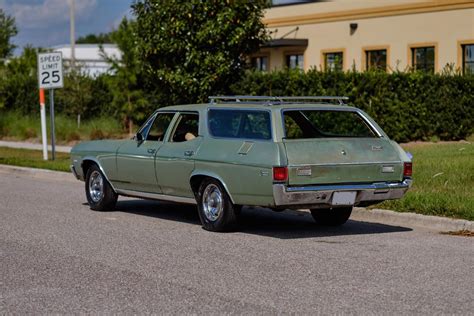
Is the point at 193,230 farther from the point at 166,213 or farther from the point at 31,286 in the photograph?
the point at 31,286

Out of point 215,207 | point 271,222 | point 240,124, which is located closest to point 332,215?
point 271,222

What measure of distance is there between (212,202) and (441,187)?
4.39m

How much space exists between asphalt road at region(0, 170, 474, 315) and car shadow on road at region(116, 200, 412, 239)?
1.0 inches

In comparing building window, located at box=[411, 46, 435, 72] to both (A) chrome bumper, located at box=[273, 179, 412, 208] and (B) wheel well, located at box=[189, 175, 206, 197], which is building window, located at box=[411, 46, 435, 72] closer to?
(B) wheel well, located at box=[189, 175, 206, 197]

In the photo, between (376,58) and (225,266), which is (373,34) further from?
(225,266)

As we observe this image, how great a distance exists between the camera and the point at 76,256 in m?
9.88

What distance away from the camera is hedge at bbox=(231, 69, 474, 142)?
86.0ft

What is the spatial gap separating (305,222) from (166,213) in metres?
2.17

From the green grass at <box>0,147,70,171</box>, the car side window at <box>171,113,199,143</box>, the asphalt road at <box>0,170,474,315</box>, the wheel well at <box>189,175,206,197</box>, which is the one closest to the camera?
the asphalt road at <box>0,170,474,315</box>

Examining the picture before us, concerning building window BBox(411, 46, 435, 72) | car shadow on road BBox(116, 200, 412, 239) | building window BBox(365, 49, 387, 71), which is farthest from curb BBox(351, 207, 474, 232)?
building window BBox(365, 49, 387, 71)

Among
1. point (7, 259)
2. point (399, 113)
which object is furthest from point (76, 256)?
point (399, 113)

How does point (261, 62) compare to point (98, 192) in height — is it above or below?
above

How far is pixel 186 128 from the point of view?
12820 millimetres

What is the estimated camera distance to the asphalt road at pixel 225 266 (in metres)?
7.58
